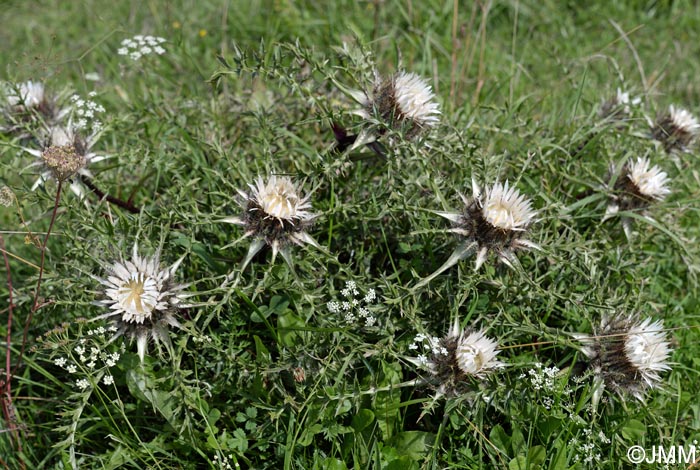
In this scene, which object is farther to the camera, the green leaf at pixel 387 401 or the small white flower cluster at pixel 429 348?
the green leaf at pixel 387 401

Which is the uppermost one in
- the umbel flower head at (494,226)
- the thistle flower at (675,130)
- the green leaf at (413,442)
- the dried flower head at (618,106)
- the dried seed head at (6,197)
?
the dried flower head at (618,106)

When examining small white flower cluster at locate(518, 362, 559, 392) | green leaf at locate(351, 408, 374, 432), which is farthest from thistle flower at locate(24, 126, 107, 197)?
small white flower cluster at locate(518, 362, 559, 392)

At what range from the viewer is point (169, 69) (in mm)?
3898

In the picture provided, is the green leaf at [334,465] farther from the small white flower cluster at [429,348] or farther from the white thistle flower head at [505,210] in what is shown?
the white thistle flower head at [505,210]

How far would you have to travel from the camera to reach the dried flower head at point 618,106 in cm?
285

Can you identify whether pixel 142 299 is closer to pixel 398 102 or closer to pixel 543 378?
pixel 398 102

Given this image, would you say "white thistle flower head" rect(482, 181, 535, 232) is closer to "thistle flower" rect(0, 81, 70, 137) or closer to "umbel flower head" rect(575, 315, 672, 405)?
"umbel flower head" rect(575, 315, 672, 405)

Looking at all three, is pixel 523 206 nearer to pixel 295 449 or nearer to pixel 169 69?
pixel 295 449

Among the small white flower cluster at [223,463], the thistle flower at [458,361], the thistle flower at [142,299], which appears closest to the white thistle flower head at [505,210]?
the thistle flower at [458,361]

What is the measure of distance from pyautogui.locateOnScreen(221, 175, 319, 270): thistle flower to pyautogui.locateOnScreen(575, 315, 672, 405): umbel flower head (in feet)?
3.05

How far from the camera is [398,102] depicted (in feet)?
7.30
